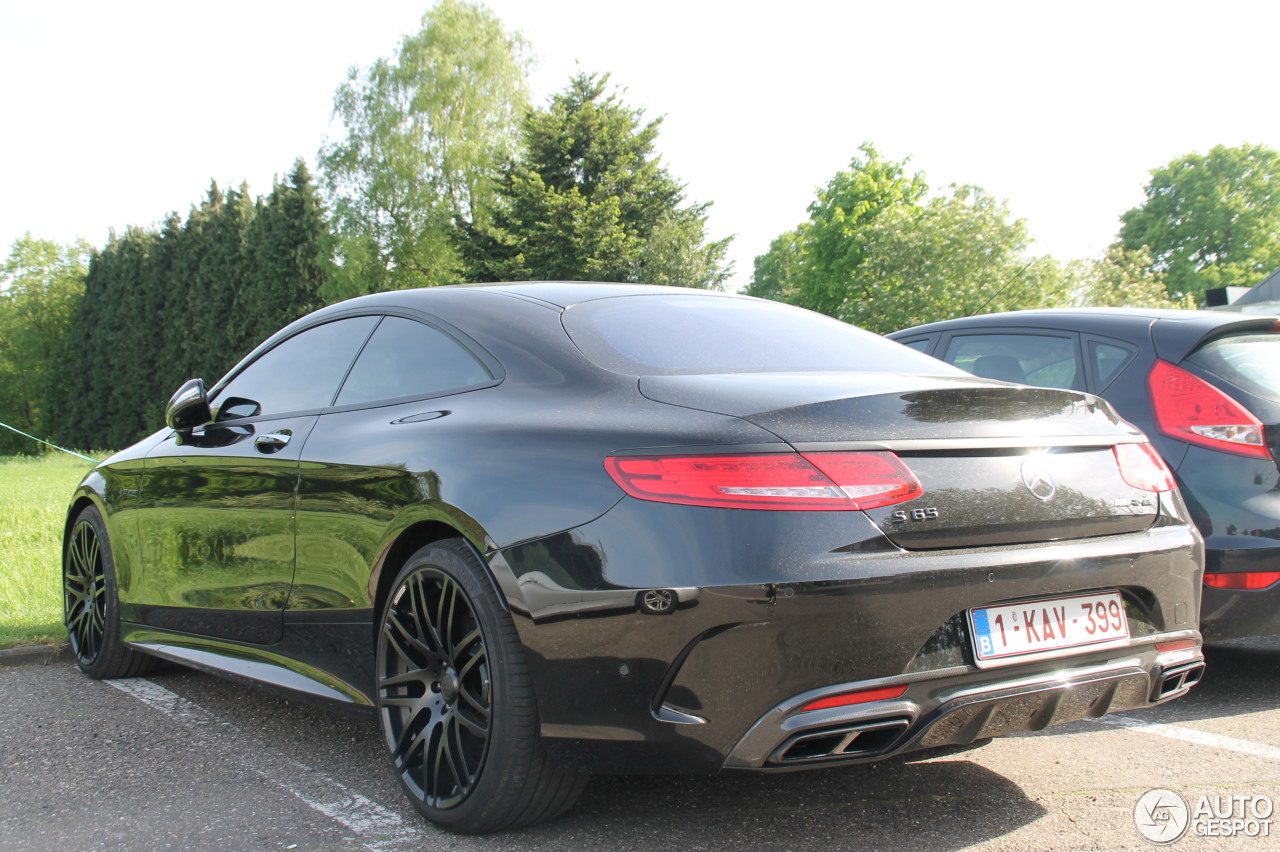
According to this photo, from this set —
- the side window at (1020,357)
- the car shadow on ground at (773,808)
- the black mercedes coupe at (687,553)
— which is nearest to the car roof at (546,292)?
the black mercedes coupe at (687,553)

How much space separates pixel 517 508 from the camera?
8.77 feet

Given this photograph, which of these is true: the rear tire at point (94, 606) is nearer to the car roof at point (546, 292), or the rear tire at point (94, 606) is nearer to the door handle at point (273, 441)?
the door handle at point (273, 441)

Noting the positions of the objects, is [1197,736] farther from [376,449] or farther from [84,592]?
[84,592]

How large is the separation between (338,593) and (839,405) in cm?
159

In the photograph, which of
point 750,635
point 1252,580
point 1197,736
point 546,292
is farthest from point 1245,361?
point 750,635

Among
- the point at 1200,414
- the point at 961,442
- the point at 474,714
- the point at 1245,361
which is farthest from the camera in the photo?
the point at 1245,361

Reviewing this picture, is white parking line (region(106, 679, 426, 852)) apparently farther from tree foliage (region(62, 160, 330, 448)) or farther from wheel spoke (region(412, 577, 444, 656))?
tree foliage (region(62, 160, 330, 448))

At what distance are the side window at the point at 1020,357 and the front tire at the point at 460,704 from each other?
2661mm

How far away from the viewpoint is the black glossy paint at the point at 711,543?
2361 mm

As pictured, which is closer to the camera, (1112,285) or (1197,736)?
(1197,736)

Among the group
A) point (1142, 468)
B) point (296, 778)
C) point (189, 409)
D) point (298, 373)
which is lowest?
point (296, 778)

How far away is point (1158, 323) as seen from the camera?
4.44 meters

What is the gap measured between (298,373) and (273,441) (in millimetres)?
347

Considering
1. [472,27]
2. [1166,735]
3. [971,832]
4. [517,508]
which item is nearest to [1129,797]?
[971,832]
